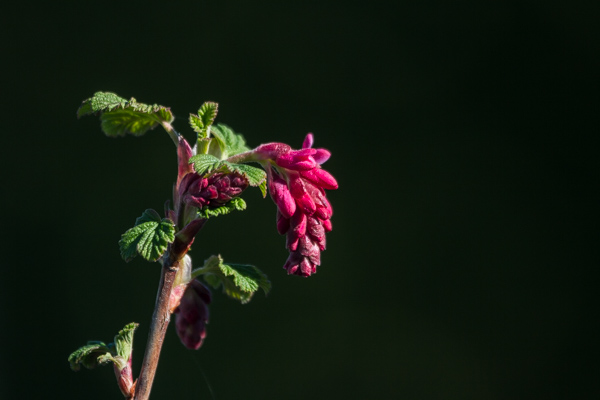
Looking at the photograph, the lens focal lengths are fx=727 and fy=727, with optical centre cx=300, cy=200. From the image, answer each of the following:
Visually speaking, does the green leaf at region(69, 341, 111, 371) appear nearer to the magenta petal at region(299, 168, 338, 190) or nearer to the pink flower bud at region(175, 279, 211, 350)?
the pink flower bud at region(175, 279, 211, 350)

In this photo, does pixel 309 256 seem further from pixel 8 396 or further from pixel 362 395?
pixel 8 396

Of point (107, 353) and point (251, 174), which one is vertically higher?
point (251, 174)

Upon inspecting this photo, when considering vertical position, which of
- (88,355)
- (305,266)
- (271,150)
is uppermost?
(271,150)

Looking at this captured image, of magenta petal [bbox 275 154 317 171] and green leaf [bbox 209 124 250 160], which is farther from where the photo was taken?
green leaf [bbox 209 124 250 160]

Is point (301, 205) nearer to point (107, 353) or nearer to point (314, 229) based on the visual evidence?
point (314, 229)

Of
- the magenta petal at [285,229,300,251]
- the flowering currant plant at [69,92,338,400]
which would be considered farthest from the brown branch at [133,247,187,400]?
the magenta petal at [285,229,300,251]

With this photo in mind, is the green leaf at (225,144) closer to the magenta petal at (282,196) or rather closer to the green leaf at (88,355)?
the magenta petal at (282,196)

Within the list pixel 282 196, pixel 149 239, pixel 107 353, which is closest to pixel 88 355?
pixel 107 353

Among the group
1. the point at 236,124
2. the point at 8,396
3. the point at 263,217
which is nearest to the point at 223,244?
the point at 263,217
